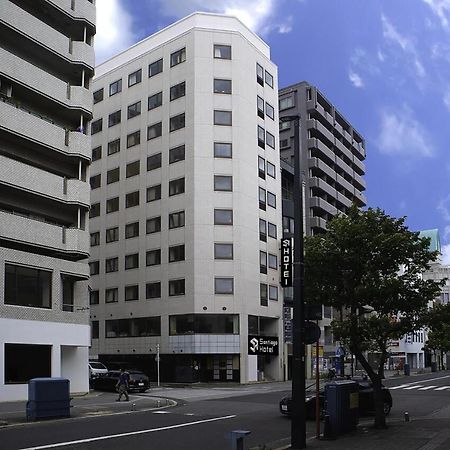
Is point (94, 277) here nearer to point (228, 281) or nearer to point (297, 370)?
point (228, 281)

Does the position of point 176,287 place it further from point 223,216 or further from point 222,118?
point 222,118

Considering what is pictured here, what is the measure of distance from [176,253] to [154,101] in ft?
49.1

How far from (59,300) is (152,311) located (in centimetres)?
2166

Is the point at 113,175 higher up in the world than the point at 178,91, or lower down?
lower down

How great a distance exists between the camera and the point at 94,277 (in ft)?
207

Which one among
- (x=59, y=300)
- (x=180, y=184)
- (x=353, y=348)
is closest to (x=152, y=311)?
(x=180, y=184)

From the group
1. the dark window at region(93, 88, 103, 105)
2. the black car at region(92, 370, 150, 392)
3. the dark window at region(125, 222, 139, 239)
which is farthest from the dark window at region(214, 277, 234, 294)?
the dark window at region(93, 88, 103, 105)

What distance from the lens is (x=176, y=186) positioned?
5625 centimetres

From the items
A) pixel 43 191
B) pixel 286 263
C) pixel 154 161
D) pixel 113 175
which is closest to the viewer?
pixel 43 191

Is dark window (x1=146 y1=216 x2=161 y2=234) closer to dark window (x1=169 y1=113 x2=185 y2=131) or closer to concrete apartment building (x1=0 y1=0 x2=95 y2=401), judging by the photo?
dark window (x1=169 y1=113 x2=185 y2=131)

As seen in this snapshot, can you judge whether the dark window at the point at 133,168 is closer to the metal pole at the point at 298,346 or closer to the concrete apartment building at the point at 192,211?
the concrete apartment building at the point at 192,211

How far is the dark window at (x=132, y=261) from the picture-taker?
5903 centimetres

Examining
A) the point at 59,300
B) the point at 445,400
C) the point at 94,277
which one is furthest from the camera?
the point at 94,277

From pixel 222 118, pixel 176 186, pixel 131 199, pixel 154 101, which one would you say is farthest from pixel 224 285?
pixel 154 101
